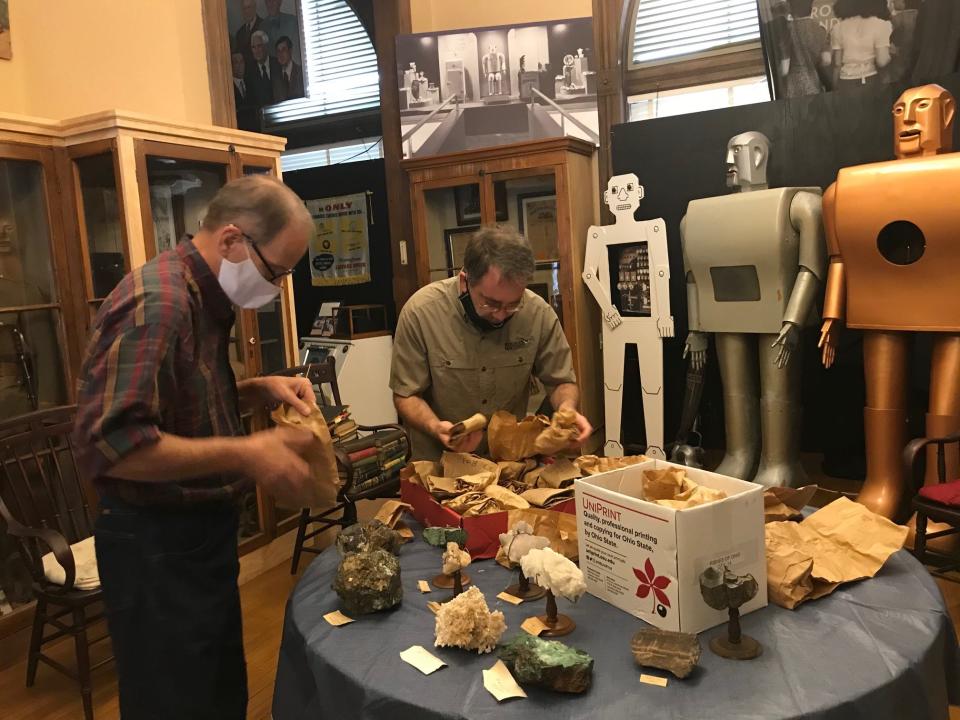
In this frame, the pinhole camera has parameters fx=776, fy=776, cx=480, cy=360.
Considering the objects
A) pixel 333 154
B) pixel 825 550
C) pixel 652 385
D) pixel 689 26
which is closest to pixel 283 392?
pixel 825 550

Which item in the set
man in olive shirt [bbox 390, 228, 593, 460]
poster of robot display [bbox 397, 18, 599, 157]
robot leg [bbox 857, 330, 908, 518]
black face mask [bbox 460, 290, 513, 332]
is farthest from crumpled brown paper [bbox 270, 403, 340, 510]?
poster of robot display [bbox 397, 18, 599, 157]

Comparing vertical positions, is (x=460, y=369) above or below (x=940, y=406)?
above

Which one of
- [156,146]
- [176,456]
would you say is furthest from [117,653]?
[156,146]

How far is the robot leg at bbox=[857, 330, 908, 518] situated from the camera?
3.13 metres

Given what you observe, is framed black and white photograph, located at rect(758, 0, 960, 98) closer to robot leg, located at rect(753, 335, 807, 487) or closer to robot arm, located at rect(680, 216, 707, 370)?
robot arm, located at rect(680, 216, 707, 370)

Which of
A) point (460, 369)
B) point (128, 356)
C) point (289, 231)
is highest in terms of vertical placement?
point (289, 231)

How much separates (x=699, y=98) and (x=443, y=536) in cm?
373

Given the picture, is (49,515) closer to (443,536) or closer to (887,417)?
(443,536)

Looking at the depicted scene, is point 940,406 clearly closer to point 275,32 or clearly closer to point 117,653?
point 117,653

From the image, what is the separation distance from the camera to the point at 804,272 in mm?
3385

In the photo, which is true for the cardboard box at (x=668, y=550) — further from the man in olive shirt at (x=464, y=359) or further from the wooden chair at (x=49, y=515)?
the wooden chair at (x=49, y=515)

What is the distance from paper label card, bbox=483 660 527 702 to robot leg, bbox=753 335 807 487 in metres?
2.68

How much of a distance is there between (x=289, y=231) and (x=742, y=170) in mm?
2771

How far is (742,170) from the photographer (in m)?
3.62
